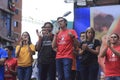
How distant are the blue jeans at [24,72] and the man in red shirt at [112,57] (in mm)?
2762

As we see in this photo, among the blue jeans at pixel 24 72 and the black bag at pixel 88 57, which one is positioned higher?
the black bag at pixel 88 57

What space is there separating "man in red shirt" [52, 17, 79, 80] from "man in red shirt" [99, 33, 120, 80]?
1228mm

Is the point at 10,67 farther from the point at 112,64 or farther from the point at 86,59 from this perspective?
the point at 112,64

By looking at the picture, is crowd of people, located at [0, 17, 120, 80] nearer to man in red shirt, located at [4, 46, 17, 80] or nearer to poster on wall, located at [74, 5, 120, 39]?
man in red shirt, located at [4, 46, 17, 80]

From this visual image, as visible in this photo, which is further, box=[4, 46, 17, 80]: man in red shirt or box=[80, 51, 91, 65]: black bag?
box=[4, 46, 17, 80]: man in red shirt

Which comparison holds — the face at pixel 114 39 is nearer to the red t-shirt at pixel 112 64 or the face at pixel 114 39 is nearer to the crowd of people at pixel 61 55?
the red t-shirt at pixel 112 64

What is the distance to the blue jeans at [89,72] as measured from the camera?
404 inches

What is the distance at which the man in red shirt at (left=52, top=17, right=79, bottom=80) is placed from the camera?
991cm

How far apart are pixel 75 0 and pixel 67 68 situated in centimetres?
643

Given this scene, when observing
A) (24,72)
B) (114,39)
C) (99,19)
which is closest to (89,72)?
(114,39)

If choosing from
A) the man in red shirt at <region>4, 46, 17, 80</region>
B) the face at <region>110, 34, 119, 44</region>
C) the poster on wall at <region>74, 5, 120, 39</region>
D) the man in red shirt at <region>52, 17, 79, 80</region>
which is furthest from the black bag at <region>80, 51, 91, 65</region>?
the poster on wall at <region>74, 5, 120, 39</region>

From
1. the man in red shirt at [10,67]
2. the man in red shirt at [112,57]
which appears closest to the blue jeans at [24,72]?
the man in red shirt at [10,67]

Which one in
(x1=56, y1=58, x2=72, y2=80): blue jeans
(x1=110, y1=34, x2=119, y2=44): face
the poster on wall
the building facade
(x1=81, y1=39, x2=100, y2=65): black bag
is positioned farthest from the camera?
the building facade

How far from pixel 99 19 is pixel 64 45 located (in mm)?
4657
